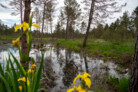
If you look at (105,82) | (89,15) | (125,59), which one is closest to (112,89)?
(105,82)

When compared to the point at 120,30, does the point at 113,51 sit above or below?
below

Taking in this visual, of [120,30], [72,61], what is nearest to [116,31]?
[120,30]

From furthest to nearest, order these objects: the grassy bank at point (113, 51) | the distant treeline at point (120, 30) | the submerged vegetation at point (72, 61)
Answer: the distant treeline at point (120, 30) < the grassy bank at point (113, 51) < the submerged vegetation at point (72, 61)

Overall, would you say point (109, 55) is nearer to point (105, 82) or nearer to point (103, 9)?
point (105, 82)

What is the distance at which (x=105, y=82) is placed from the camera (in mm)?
2434

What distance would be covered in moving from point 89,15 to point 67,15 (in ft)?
34.2

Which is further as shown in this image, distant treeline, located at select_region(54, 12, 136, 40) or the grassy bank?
distant treeline, located at select_region(54, 12, 136, 40)

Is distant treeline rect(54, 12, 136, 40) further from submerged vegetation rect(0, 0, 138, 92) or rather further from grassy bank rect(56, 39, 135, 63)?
grassy bank rect(56, 39, 135, 63)

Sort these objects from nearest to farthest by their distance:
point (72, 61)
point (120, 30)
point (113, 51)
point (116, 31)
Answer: point (72, 61)
point (113, 51)
point (120, 30)
point (116, 31)

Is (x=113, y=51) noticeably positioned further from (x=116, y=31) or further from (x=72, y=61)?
(x=116, y=31)

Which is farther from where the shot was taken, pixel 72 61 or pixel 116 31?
pixel 116 31

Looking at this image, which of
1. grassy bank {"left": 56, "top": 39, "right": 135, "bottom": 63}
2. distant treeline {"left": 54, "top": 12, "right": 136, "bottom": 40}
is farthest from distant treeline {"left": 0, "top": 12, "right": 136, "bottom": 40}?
grassy bank {"left": 56, "top": 39, "right": 135, "bottom": 63}

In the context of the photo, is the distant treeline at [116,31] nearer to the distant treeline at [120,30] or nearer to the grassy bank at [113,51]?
the distant treeline at [120,30]

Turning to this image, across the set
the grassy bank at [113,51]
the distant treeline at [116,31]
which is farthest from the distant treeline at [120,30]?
the grassy bank at [113,51]
